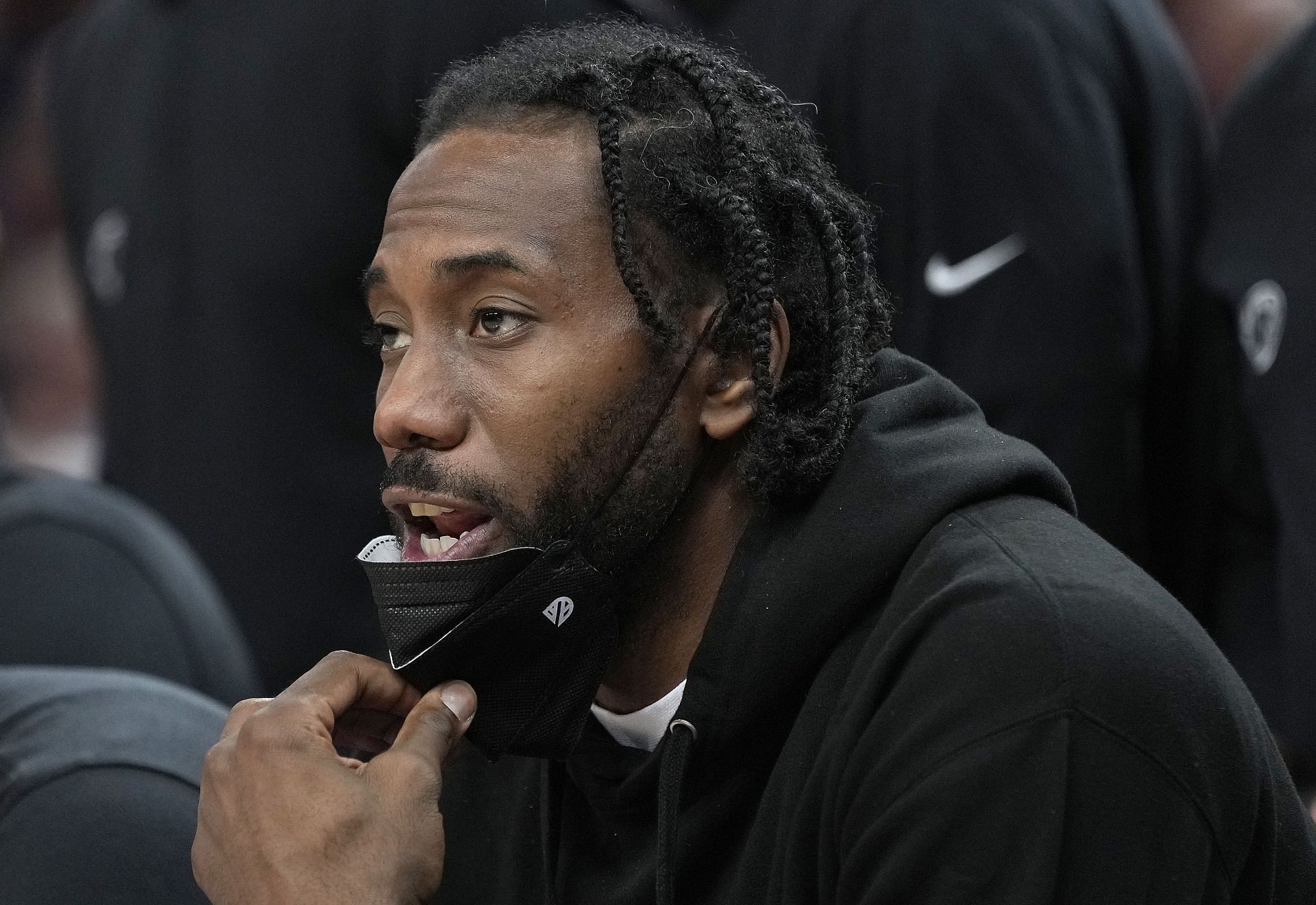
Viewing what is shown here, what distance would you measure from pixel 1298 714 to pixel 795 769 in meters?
1.32

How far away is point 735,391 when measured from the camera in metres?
2.14

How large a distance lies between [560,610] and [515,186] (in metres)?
0.49

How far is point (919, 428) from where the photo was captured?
6.68ft

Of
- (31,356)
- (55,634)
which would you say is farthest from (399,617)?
(31,356)

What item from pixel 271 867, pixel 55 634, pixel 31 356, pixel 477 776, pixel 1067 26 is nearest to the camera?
pixel 271 867

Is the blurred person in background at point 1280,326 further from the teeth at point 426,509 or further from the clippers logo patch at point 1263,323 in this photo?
the teeth at point 426,509

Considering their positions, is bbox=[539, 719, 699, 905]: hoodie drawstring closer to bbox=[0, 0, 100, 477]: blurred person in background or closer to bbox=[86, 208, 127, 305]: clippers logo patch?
bbox=[86, 208, 127, 305]: clippers logo patch

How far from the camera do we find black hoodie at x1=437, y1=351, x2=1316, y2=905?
162 centimetres

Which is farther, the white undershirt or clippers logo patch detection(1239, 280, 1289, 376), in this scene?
clippers logo patch detection(1239, 280, 1289, 376)

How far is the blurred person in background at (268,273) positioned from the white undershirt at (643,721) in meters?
1.50

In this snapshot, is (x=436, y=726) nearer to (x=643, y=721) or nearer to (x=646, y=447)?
(x=643, y=721)

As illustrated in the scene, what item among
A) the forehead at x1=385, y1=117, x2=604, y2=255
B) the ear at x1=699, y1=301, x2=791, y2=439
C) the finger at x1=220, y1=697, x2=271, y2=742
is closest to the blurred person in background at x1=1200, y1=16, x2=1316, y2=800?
the ear at x1=699, y1=301, x2=791, y2=439

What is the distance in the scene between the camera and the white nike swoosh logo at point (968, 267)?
3.08 m

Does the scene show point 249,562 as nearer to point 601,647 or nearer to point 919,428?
point 601,647
